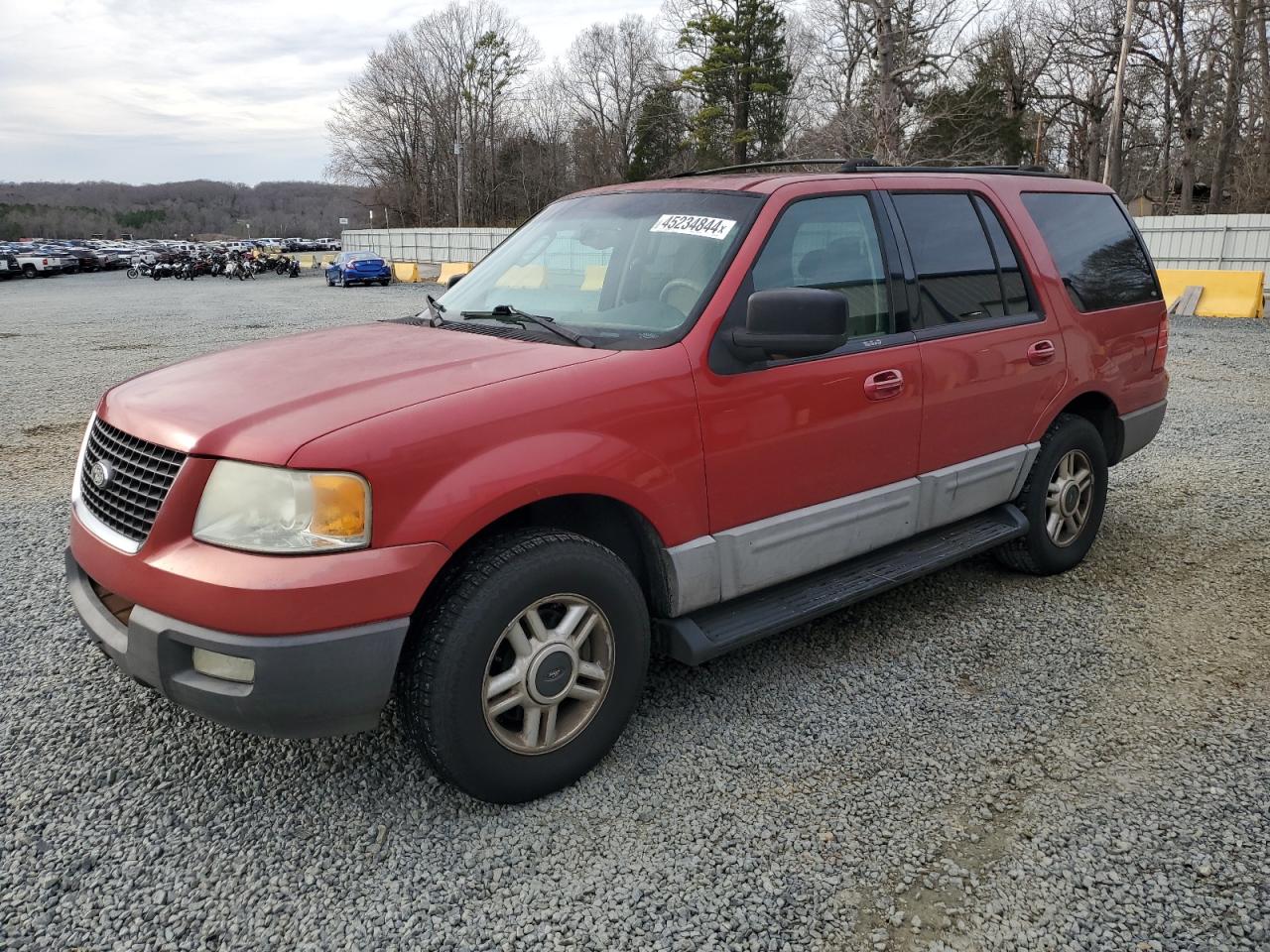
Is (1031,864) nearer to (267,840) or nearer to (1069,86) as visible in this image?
(267,840)

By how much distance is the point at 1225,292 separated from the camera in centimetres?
1766

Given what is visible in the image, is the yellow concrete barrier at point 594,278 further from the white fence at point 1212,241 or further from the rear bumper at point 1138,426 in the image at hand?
the white fence at point 1212,241

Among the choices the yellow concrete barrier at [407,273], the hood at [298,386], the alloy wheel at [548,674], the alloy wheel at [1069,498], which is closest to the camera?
the hood at [298,386]

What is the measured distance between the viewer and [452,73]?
7231 cm

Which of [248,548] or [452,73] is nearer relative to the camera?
[248,548]

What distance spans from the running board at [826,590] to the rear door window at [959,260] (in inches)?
37.5

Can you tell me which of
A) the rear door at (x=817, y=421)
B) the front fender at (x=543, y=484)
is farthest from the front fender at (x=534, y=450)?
the rear door at (x=817, y=421)

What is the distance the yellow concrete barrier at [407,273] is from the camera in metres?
38.8

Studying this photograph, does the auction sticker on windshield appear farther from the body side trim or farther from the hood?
the body side trim

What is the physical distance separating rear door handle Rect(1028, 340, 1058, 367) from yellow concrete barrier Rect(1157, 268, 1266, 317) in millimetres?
15111

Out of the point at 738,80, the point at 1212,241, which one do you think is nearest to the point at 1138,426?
the point at 1212,241

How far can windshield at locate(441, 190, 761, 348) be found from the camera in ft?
10.9

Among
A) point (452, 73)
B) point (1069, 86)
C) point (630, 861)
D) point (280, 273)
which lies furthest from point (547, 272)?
point (452, 73)

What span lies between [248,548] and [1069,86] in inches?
2094
